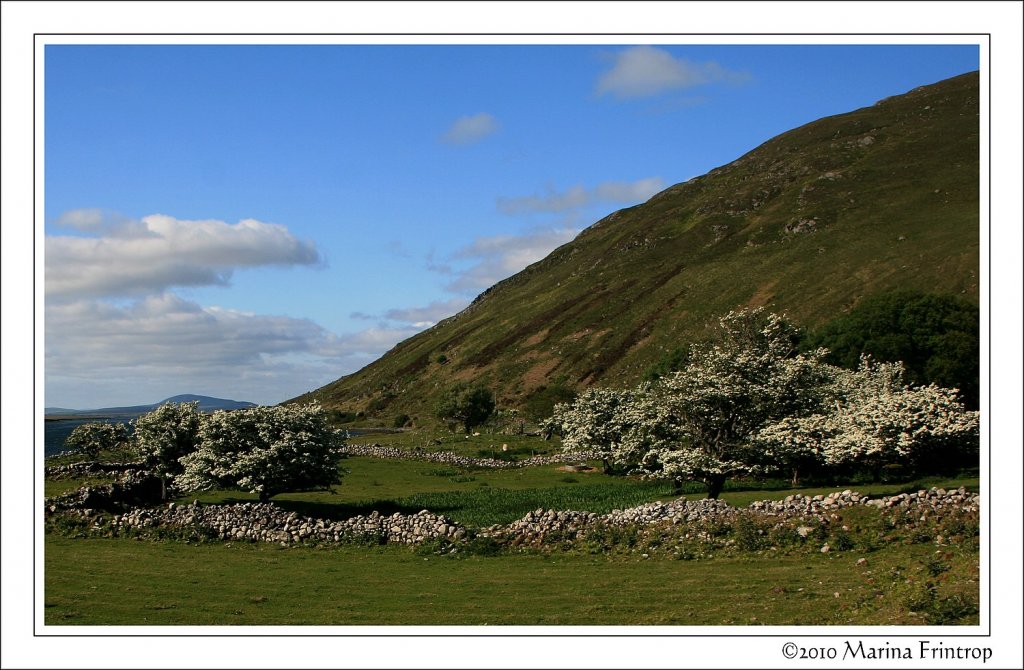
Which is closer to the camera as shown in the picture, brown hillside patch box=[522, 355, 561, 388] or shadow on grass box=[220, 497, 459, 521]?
shadow on grass box=[220, 497, 459, 521]

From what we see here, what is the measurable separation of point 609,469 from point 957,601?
3936cm

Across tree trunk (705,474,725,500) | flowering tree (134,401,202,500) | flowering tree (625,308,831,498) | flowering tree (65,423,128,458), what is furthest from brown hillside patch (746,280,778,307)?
flowering tree (134,401,202,500)

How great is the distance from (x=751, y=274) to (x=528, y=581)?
456 feet

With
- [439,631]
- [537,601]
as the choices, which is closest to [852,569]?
[537,601]

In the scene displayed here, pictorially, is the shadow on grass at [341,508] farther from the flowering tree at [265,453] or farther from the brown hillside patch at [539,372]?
the brown hillside patch at [539,372]

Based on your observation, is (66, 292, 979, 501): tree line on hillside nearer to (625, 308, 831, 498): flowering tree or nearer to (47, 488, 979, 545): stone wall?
(625, 308, 831, 498): flowering tree

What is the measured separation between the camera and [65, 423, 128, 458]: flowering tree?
70.1 meters

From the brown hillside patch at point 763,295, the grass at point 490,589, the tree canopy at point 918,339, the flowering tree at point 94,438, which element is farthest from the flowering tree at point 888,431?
the brown hillside patch at point 763,295

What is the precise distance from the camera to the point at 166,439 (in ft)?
131

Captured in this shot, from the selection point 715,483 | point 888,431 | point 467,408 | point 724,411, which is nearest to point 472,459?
point 724,411

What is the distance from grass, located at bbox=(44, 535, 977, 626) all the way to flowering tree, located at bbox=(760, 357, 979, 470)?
11678 millimetres

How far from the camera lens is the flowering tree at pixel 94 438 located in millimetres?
70125

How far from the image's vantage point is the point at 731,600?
63.8ft

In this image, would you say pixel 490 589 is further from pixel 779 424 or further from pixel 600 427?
pixel 600 427
